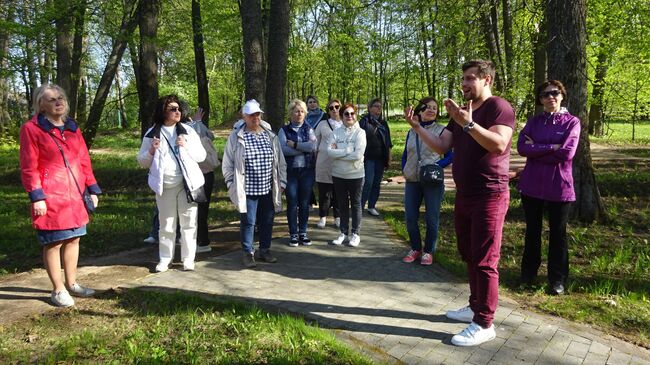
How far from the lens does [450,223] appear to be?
746 cm

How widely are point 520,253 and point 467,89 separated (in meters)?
3.23

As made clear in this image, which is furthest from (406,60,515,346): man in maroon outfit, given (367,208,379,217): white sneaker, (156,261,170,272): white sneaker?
(367,208,379,217): white sneaker

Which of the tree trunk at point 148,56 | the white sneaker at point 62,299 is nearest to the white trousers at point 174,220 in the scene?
the white sneaker at point 62,299

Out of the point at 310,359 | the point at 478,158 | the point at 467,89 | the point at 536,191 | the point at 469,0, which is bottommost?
the point at 310,359

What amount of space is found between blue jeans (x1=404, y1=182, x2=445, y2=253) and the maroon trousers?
154cm

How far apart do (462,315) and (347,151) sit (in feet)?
8.54

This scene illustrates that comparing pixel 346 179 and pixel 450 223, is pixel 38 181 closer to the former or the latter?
pixel 346 179

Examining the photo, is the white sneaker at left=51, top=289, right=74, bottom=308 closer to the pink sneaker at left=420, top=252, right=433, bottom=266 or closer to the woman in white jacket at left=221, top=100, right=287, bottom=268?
the woman in white jacket at left=221, top=100, right=287, bottom=268

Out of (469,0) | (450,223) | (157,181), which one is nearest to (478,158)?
(157,181)

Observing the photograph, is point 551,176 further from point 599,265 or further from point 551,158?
point 599,265

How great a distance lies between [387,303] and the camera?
4.30 m

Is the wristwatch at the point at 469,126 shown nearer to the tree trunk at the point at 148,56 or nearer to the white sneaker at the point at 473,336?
the white sneaker at the point at 473,336

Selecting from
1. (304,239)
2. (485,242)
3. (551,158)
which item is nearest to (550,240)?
(551,158)

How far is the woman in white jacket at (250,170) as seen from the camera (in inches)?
209
